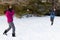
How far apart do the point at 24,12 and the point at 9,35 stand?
348 inches

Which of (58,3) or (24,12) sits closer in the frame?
(24,12)

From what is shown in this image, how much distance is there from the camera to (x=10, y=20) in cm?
1158

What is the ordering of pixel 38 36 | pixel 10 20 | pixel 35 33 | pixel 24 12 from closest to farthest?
pixel 10 20 → pixel 38 36 → pixel 35 33 → pixel 24 12

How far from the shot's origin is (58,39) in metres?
11.8

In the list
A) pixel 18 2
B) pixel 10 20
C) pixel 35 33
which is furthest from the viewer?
pixel 18 2

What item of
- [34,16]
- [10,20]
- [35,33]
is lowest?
[34,16]

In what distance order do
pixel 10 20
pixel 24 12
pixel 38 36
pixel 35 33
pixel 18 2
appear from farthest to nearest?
1. pixel 18 2
2. pixel 24 12
3. pixel 35 33
4. pixel 38 36
5. pixel 10 20

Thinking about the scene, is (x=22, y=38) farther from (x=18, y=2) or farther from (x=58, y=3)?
(x=58, y=3)

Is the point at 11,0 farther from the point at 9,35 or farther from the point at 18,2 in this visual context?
the point at 9,35

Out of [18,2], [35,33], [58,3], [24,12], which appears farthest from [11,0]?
[35,33]

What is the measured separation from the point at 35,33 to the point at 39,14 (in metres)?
8.75

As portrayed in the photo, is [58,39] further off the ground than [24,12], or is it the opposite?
[58,39]

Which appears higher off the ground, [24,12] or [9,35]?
[9,35]

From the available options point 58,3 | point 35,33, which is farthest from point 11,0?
point 35,33
